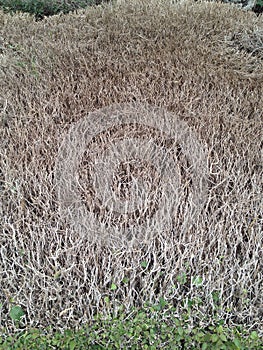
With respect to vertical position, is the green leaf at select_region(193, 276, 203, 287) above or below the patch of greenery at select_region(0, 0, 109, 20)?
below

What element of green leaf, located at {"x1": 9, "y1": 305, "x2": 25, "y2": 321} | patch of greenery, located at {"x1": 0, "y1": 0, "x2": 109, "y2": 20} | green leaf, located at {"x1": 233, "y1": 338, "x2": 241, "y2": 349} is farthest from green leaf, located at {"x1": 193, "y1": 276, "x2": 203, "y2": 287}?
patch of greenery, located at {"x1": 0, "y1": 0, "x2": 109, "y2": 20}

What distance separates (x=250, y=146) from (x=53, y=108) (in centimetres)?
125

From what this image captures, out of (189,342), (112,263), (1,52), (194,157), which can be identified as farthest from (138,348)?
(1,52)

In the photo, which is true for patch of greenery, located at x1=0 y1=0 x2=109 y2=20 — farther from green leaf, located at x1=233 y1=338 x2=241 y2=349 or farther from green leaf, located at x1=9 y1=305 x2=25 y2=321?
green leaf, located at x1=233 y1=338 x2=241 y2=349

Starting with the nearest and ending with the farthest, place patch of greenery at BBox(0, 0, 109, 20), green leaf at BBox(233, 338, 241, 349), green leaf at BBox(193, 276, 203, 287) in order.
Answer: green leaf at BBox(233, 338, 241, 349) < green leaf at BBox(193, 276, 203, 287) < patch of greenery at BBox(0, 0, 109, 20)

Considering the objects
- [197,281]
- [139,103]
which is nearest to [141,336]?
[197,281]

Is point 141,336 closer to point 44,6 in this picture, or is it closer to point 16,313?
point 16,313

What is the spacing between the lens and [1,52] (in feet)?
12.9

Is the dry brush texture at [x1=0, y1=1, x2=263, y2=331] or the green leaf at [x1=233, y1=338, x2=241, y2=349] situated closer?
the green leaf at [x1=233, y1=338, x2=241, y2=349]

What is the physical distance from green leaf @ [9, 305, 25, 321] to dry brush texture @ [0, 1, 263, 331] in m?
0.03

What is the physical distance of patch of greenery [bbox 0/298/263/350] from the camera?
4.80ft

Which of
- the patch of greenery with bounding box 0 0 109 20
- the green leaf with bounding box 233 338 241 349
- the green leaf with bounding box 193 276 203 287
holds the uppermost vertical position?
the patch of greenery with bounding box 0 0 109 20

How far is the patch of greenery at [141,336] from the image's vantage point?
1462 millimetres

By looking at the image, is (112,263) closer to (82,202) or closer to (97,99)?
(82,202)
